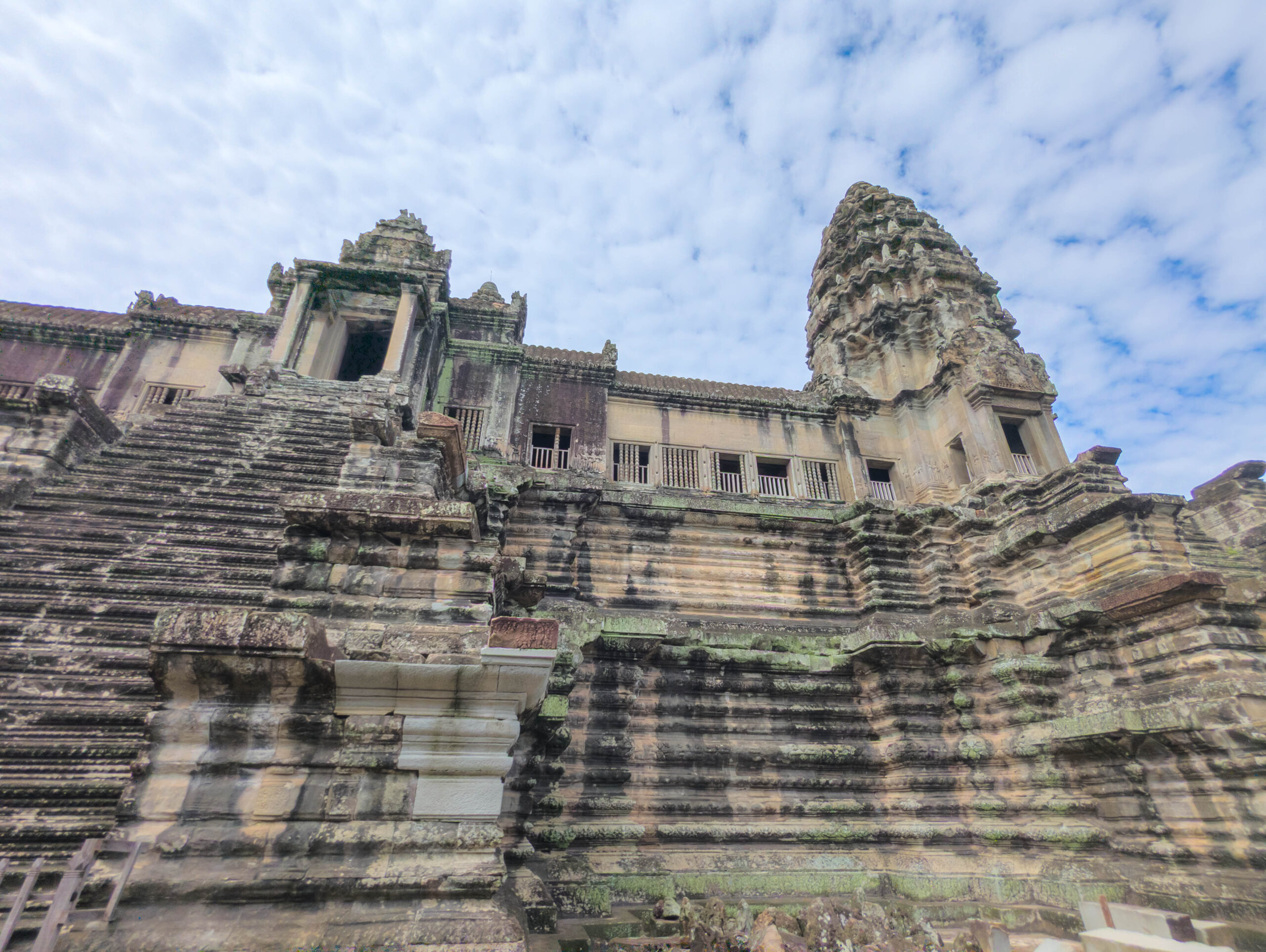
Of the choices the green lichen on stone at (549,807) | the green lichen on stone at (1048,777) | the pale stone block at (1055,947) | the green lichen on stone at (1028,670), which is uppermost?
the green lichen on stone at (1028,670)

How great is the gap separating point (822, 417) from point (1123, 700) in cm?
794

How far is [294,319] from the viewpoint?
13281mm

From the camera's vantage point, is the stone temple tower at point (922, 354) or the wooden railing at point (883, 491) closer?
the stone temple tower at point (922, 354)

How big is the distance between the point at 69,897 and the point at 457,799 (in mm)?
1756

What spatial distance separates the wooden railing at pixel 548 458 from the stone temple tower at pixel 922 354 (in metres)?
6.47

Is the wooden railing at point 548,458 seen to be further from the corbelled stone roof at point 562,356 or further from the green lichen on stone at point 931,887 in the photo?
the green lichen on stone at point 931,887

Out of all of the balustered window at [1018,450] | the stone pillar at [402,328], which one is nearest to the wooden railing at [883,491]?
the balustered window at [1018,450]

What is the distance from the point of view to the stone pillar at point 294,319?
1279 cm

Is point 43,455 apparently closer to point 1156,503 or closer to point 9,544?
point 9,544

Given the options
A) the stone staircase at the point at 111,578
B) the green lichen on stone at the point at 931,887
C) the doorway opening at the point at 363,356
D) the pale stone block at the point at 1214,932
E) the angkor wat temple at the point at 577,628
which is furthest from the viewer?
the doorway opening at the point at 363,356

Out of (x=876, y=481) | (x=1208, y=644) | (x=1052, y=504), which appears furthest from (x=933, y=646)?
(x=876, y=481)

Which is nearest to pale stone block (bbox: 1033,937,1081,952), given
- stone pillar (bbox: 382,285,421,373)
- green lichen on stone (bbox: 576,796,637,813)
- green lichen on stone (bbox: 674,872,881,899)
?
green lichen on stone (bbox: 674,872,881,899)

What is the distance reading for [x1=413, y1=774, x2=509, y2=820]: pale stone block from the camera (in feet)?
12.0

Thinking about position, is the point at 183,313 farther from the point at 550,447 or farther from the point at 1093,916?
the point at 1093,916
